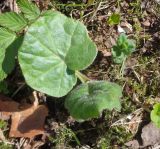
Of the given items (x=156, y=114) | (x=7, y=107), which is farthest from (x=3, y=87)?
(x=156, y=114)

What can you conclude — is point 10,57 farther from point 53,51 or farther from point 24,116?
point 24,116

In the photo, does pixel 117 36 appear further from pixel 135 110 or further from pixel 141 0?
pixel 135 110

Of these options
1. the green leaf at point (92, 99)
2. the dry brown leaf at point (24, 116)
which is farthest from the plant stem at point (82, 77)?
the dry brown leaf at point (24, 116)

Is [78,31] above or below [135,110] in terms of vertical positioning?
above

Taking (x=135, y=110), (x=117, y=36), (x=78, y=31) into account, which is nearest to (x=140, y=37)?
(x=117, y=36)

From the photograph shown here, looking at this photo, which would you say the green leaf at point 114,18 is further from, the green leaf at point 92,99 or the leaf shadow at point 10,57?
the leaf shadow at point 10,57

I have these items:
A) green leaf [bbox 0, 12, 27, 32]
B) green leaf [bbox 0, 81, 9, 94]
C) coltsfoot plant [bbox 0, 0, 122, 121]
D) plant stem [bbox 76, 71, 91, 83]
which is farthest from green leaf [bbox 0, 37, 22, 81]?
plant stem [bbox 76, 71, 91, 83]

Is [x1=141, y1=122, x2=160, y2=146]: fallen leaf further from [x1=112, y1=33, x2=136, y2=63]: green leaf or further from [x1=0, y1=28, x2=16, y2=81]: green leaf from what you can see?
[x1=0, y1=28, x2=16, y2=81]: green leaf
